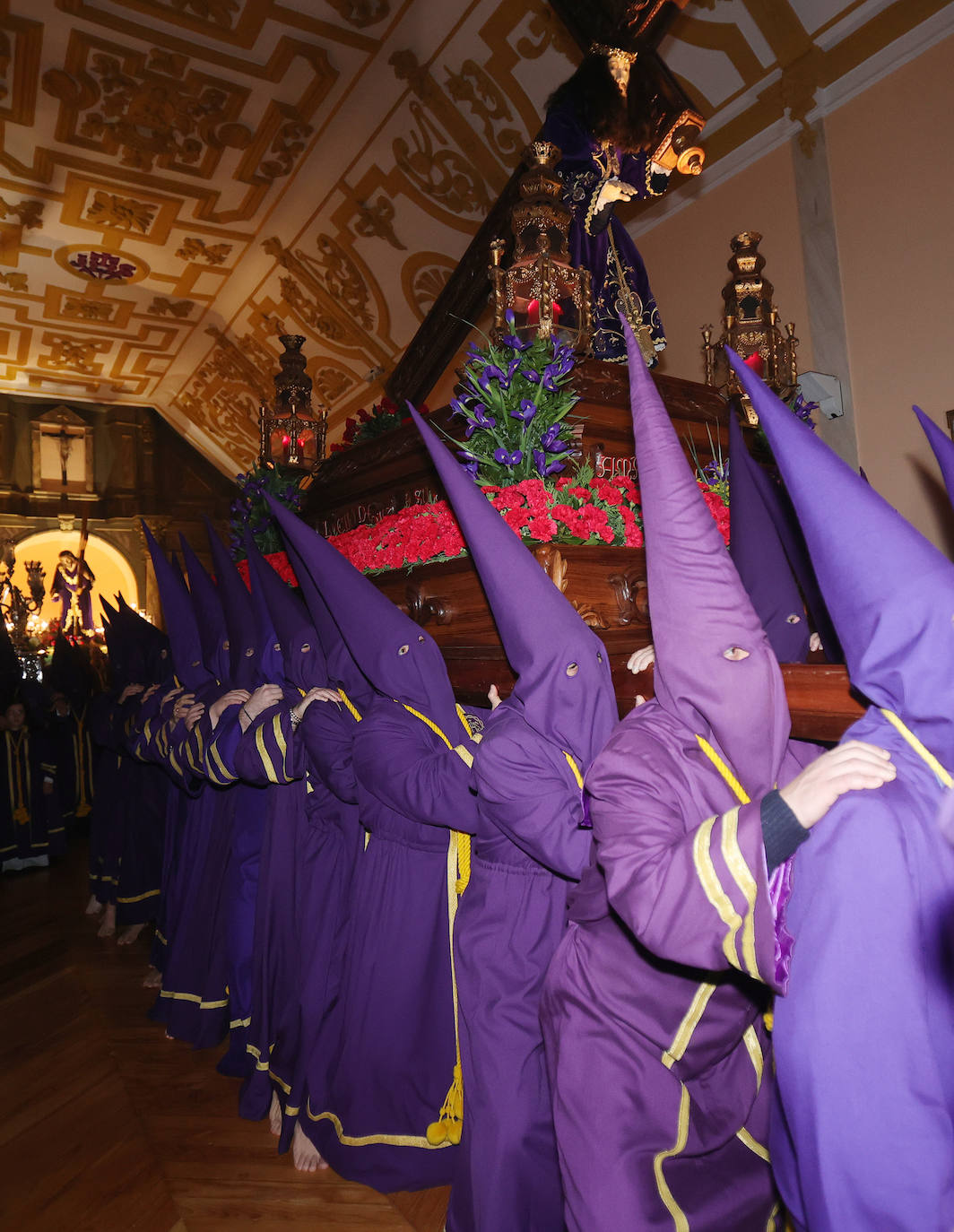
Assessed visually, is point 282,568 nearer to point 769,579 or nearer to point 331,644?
point 331,644

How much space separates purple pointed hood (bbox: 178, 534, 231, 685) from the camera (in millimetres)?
3922

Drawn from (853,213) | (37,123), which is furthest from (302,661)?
(37,123)

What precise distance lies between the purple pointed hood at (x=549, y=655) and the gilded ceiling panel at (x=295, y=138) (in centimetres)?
386

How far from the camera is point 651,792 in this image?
1369 mm

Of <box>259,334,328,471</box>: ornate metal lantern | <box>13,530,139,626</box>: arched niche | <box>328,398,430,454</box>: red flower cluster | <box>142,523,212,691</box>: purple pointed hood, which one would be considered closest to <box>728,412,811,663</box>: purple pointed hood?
<box>328,398,430,454</box>: red flower cluster

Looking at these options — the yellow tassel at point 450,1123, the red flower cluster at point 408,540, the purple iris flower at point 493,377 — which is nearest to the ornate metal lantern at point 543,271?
the purple iris flower at point 493,377

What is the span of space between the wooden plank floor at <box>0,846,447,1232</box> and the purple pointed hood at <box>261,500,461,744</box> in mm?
1468

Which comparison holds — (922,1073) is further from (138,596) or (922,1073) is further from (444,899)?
(138,596)

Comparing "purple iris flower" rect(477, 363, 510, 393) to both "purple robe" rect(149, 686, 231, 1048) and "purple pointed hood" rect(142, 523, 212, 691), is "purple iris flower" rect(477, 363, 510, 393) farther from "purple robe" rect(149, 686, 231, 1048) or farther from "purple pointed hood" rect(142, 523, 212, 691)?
"purple pointed hood" rect(142, 523, 212, 691)

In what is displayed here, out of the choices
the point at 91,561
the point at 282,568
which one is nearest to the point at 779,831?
the point at 282,568

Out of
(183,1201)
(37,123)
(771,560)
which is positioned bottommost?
(183,1201)

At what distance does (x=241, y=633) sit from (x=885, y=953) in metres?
2.94

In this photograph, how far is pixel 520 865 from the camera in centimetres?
208

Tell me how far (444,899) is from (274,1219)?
103 cm
